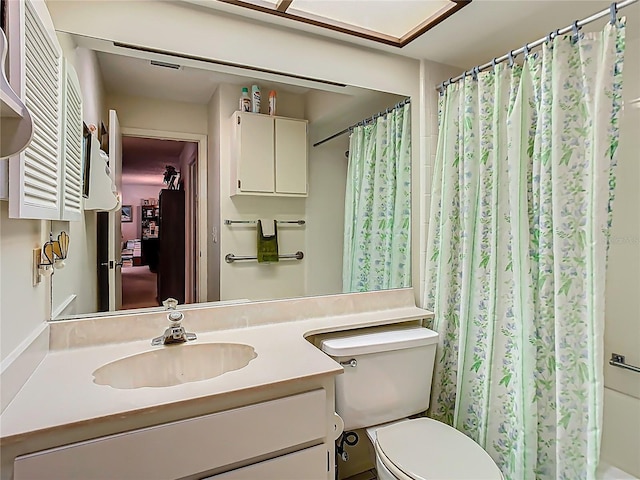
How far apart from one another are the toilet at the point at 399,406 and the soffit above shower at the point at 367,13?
1351 mm

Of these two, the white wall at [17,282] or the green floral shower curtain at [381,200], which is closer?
the white wall at [17,282]

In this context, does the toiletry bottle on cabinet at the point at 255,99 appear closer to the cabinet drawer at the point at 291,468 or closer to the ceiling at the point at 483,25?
the ceiling at the point at 483,25

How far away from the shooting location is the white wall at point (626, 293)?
1.72m

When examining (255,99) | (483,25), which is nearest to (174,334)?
(255,99)

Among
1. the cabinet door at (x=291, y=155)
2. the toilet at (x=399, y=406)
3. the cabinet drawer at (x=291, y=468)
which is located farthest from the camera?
the cabinet door at (x=291, y=155)

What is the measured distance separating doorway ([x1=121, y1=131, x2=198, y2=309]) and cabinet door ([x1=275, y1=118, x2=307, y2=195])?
0.39 meters

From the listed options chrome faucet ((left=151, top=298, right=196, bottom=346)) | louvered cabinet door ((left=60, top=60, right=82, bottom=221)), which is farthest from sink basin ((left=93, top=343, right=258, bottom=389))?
louvered cabinet door ((left=60, top=60, right=82, bottom=221))

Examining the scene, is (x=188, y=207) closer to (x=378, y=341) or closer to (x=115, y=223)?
(x=115, y=223)

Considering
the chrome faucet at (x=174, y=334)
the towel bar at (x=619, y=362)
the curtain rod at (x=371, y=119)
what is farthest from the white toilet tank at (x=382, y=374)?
the curtain rod at (x=371, y=119)

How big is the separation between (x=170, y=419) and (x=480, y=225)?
1415 millimetres

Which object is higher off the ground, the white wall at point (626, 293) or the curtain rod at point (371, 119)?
the curtain rod at point (371, 119)

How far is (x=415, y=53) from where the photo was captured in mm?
1870

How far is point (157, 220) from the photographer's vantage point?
61.0 inches

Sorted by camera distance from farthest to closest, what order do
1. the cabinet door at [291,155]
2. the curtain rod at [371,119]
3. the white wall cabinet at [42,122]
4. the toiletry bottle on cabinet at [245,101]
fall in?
1. the curtain rod at [371,119]
2. the cabinet door at [291,155]
3. the toiletry bottle on cabinet at [245,101]
4. the white wall cabinet at [42,122]
